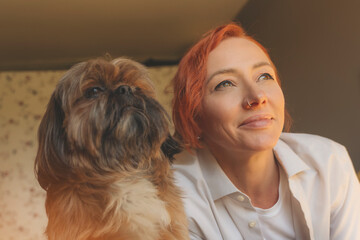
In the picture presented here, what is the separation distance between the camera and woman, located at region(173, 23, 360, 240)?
125 cm

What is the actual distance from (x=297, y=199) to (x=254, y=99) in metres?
0.40

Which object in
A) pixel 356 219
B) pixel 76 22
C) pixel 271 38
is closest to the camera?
pixel 356 219

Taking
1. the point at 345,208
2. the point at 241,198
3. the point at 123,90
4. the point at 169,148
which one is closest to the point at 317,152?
the point at 345,208

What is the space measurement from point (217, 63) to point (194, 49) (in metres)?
0.14

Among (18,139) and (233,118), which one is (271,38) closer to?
(233,118)

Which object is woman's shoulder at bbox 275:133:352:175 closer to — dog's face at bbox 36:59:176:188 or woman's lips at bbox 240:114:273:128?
woman's lips at bbox 240:114:273:128

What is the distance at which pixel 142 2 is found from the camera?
3.18 meters

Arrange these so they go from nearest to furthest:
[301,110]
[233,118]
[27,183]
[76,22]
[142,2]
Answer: [233,118] < [301,110] < [142,2] < [76,22] < [27,183]

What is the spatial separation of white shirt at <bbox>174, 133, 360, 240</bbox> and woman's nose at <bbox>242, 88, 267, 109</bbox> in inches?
12.0

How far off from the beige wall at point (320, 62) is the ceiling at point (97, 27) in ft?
2.67

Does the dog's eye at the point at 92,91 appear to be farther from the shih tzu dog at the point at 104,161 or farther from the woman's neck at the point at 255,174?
the woman's neck at the point at 255,174

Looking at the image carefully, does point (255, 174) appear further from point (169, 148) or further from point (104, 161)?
point (104, 161)

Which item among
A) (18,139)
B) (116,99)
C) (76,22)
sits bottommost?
(18,139)

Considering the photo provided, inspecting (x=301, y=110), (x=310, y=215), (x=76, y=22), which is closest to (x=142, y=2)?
(x=76, y=22)
